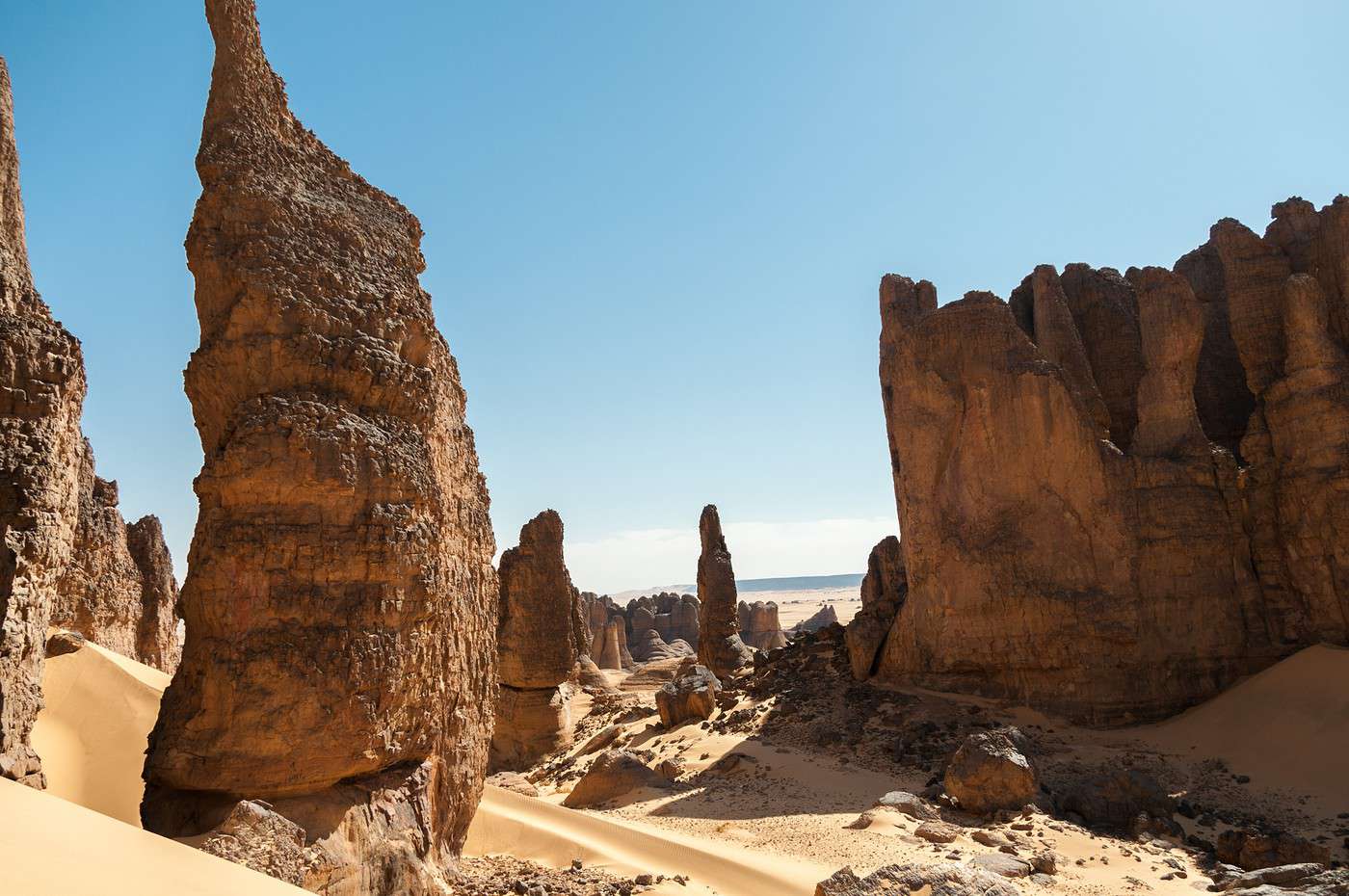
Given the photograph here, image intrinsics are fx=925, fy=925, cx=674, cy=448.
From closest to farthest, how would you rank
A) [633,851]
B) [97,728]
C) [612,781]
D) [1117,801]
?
[97,728]
[633,851]
[1117,801]
[612,781]

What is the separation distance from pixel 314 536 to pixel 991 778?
35.1 ft

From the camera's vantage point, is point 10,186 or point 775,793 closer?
point 10,186

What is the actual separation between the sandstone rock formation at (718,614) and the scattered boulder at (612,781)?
11.0 meters

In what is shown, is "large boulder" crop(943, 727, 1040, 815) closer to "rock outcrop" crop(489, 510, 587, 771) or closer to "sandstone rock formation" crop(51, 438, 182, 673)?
"rock outcrop" crop(489, 510, 587, 771)

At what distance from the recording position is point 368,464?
731 centimetres

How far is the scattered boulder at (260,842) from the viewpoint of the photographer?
566 centimetres

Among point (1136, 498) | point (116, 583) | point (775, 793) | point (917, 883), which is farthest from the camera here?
point (1136, 498)

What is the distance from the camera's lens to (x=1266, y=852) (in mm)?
11773

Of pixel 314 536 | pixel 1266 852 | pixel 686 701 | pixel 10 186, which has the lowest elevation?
pixel 1266 852

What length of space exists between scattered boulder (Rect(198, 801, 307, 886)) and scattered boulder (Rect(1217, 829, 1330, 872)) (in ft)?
37.2

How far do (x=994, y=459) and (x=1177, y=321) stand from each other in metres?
4.53

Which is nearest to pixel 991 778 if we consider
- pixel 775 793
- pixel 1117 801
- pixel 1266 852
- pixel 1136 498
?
pixel 1117 801

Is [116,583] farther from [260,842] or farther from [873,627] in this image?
[873,627]

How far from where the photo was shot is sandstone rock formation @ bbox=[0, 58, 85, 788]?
5121 mm
